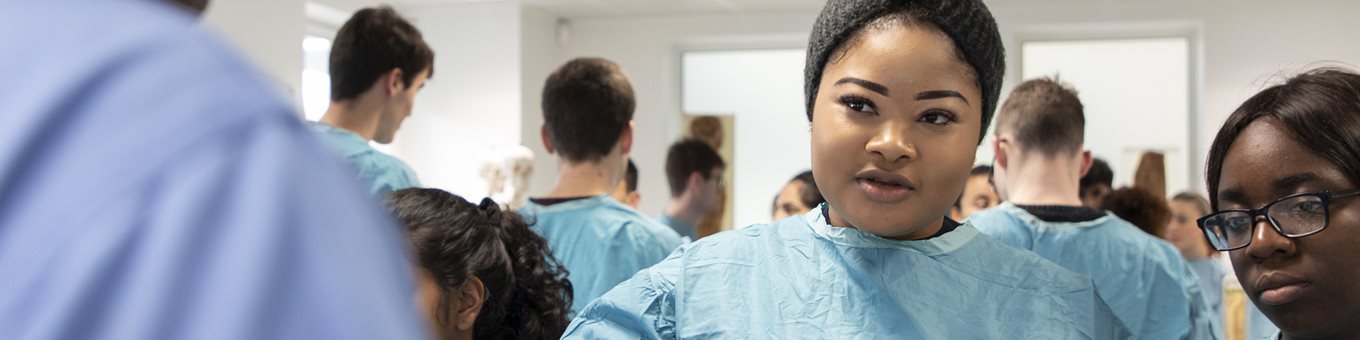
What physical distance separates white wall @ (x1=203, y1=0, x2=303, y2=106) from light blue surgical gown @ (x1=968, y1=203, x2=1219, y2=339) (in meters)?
3.90

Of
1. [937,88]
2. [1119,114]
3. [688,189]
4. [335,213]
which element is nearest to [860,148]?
[937,88]

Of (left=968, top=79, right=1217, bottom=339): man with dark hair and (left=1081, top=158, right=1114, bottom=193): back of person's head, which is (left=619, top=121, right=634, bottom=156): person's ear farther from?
(left=1081, top=158, right=1114, bottom=193): back of person's head

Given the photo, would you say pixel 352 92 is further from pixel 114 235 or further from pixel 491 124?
pixel 491 124

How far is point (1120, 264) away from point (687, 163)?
2.07 metres

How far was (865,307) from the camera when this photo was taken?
1.32m

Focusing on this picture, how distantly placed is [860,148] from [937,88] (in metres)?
0.11

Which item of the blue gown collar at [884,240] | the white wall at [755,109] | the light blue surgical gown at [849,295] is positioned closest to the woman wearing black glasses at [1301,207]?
the light blue surgical gown at [849,295]

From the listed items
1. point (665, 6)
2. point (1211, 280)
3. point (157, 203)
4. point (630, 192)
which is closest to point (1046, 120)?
point (630, 192)

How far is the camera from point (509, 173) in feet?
21.1

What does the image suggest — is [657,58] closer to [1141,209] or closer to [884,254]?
[1141,209]

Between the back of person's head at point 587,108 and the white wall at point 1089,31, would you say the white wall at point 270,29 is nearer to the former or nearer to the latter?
the white wall at point 1089,31

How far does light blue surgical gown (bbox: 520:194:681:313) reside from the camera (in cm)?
293

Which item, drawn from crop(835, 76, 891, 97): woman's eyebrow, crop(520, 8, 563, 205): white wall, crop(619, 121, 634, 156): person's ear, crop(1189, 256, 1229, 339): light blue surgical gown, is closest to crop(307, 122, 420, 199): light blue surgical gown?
crop(619, 121, 634, 156): person's ear

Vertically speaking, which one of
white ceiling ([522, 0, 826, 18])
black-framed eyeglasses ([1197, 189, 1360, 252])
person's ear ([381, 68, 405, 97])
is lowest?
black-framed eyeglasses ([1197, 189, 1360, 252])
